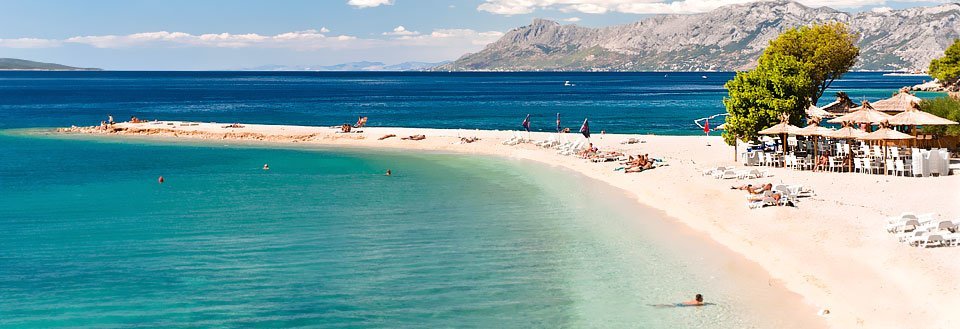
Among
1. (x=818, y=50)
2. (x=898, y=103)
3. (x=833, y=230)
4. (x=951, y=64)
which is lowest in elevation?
(x=833, y=230)

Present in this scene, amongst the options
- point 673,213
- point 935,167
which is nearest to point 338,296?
point 673,213

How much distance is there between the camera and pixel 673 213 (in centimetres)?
2805

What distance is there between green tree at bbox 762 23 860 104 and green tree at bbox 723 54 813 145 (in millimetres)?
10027

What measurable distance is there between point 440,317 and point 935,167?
2431cm

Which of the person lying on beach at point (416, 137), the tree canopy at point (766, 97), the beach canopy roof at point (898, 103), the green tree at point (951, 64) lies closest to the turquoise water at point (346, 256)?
the tree canopy at point (766, 97)

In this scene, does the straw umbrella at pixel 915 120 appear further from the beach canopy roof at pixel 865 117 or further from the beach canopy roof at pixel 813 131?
the beach canopy roof at pixel 813 131

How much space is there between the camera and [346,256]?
22109 mm

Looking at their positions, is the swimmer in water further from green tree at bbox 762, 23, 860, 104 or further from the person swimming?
green tree at bbox 762, 23, 860, 104

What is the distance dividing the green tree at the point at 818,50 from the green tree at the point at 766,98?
10027 millimetres

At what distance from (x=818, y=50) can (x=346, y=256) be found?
36344mm

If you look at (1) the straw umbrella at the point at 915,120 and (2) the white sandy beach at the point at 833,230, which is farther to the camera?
(1) the straw umbrella at the point at 915,120

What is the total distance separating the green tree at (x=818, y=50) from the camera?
48.4 m

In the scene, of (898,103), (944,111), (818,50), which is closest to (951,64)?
(818,50)

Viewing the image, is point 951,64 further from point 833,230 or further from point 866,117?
point 833,230
